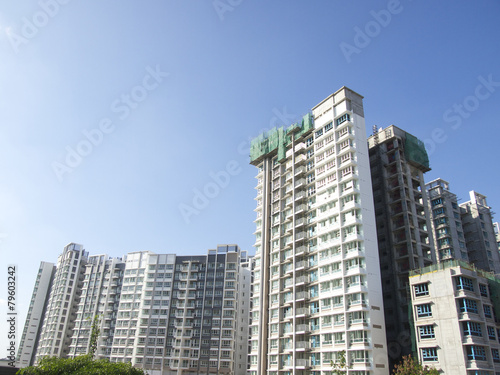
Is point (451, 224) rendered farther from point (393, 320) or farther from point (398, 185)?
point (393, 320)

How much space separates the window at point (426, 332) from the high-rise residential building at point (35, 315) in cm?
14055

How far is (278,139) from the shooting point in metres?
92.2

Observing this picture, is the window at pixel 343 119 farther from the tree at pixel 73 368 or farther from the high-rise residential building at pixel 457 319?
the tree at pixel 73 368

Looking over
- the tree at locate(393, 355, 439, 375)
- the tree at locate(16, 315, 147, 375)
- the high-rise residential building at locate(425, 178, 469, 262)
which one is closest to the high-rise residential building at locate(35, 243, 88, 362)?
the tree at locate(16, 315, 147, 375)

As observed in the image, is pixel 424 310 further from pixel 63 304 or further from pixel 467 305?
pixel 63 304

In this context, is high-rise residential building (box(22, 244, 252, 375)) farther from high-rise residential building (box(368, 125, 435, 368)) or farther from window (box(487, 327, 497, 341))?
window (box(487, 327, 497, 341))

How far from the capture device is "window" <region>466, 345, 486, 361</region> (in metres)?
48.6

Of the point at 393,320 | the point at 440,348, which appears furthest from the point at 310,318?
the point at 440,348

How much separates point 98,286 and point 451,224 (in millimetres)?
112821

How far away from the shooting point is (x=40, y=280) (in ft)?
522

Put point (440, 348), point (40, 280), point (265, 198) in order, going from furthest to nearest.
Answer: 1. point (40, 280)
2. point (265, 198)
3. point (440, 348)

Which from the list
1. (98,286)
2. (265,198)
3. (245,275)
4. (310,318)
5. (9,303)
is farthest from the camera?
(98,286)

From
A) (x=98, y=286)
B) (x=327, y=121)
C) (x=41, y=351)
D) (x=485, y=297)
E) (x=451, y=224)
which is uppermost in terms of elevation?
(x=327, y=121)

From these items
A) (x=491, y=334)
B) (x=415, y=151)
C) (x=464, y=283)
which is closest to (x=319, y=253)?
(x=464, y=283)
